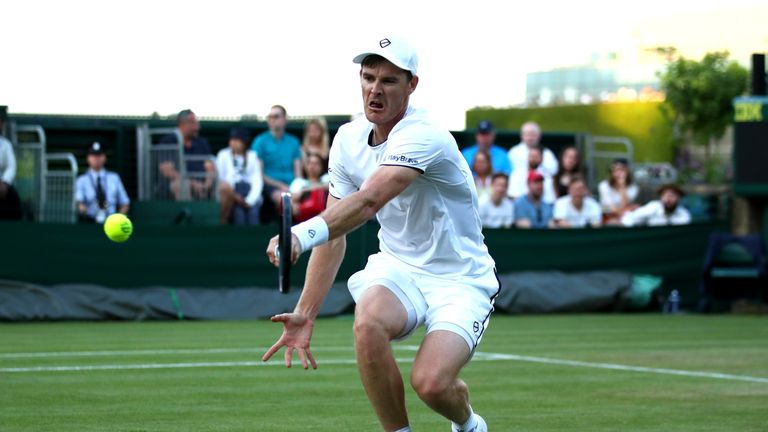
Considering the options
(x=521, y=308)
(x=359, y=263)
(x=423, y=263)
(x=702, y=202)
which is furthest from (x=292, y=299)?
(x=423, y=263)

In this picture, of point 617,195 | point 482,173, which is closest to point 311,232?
point 482,173

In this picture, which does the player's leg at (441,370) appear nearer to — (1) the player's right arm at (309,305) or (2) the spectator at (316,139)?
(1) the player's right arm at (309,305)

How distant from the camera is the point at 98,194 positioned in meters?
15.6

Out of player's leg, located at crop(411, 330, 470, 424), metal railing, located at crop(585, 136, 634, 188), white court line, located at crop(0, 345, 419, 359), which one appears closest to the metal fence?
white court line, located at crop(0, 345, 419, 359)

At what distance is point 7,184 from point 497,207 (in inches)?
242

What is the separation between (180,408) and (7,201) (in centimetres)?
794

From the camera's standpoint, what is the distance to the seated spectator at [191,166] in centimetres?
1636

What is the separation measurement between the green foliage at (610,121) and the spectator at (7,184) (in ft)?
75.5

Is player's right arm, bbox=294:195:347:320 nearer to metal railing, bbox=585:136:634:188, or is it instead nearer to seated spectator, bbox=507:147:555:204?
seated spectator, bbox=507:147:555:204

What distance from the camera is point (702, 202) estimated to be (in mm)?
20000

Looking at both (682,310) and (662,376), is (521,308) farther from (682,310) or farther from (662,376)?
(662,376)

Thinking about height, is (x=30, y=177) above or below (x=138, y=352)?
above

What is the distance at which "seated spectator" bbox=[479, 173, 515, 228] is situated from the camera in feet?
55.5

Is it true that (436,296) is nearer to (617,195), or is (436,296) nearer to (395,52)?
(395,52)
